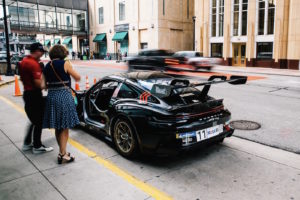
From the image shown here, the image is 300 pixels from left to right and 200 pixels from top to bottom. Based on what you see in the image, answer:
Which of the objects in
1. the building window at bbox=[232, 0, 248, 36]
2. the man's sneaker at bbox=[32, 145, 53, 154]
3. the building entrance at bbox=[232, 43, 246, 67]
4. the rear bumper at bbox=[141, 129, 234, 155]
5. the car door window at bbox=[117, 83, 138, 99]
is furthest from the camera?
the building entrance at bbox=[232, 43, 246, 67]

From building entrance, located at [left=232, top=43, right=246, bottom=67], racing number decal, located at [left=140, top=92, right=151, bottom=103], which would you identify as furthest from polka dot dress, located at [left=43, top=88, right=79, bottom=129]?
building entrance, located at [left=232, top=43, right=246, bottom=67]

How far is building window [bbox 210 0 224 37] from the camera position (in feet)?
98.5

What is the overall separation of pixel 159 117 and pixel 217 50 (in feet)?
92.3

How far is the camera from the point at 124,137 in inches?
182

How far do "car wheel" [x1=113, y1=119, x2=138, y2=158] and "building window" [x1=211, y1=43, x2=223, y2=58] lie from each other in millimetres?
27321

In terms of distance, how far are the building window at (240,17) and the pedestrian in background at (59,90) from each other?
2698cm

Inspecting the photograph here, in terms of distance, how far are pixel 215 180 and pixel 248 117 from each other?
396 cm

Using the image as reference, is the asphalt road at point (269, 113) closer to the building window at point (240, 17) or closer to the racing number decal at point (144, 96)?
the racing number decal at point (144, 96)

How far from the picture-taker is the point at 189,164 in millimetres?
4414

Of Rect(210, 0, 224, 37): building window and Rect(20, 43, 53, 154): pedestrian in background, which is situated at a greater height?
Rect(210, 0, 224, 37): building window

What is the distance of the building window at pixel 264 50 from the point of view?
85.8 ft

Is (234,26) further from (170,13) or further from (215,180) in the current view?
(215,180)

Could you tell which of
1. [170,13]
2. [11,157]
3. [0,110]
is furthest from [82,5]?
[11,157]

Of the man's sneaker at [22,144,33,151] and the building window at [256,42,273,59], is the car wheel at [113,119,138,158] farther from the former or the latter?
the building window at [256,42,273,59]
